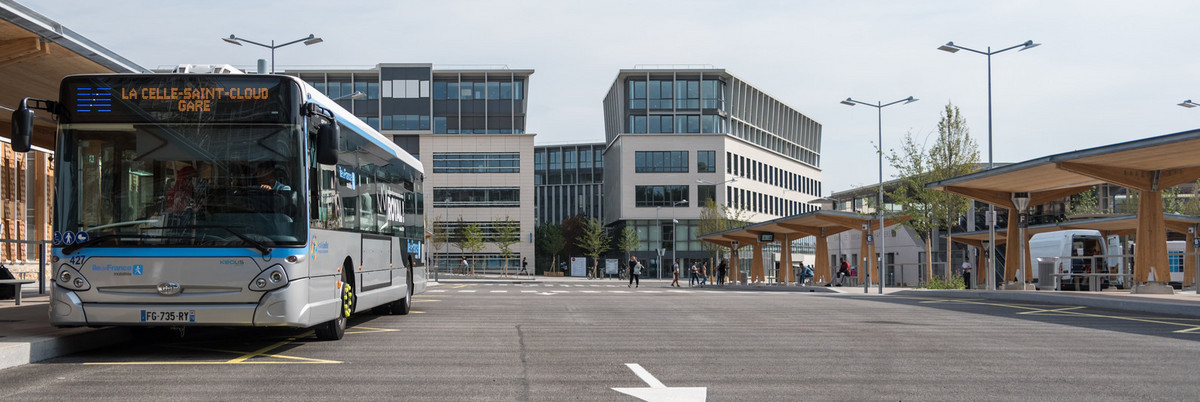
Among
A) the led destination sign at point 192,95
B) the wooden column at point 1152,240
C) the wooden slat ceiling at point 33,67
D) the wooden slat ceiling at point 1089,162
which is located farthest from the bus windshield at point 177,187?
the wooden column at point 1152,240

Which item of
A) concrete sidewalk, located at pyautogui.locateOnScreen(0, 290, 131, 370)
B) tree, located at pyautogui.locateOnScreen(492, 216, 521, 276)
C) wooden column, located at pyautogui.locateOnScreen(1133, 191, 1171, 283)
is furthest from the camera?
tree, located at pyautogui.locateOnScreen(492, 216, 521, 276)

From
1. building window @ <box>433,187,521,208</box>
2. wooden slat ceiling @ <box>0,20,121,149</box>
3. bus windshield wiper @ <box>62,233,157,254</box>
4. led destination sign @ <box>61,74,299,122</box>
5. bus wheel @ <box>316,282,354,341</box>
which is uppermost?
building window @ <box>433,187,521,208</box>

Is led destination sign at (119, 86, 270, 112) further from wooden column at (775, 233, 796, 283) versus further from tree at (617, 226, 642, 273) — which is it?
tree at (617, 226, 642, 273)

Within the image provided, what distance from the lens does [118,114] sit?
10.6 meters

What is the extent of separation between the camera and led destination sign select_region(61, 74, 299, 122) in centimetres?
1062

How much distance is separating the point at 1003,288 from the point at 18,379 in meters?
28.5

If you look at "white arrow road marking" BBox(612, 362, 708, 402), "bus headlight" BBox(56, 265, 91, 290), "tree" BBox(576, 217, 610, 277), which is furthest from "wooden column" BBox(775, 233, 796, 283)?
"white arrow road marking" BBox(612, 362, 708, 402)

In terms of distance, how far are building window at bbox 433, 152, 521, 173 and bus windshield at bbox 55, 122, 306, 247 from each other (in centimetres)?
8147

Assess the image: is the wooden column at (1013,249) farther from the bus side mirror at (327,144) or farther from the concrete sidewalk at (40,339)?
the concrete sidewalk at (40,339)

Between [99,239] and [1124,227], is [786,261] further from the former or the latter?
[99,239]

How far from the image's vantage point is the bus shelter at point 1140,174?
72.2 feet

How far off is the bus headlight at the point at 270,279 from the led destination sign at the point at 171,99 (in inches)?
60.0

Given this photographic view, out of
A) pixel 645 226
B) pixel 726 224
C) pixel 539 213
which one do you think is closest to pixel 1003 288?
pixel 726 224

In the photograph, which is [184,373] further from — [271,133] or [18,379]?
[271,133]
